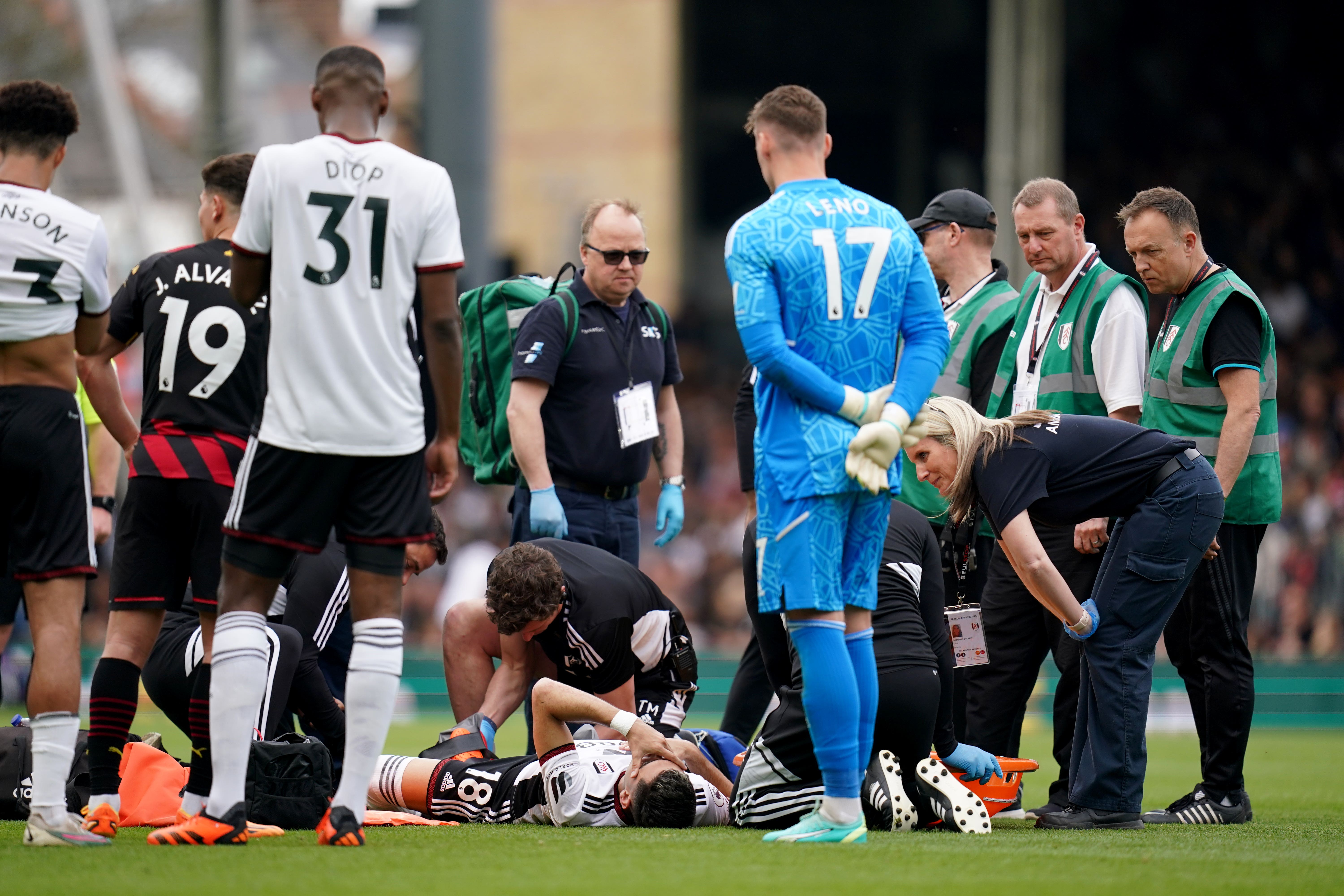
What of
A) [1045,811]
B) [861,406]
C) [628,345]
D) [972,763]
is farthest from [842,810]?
[628,345]

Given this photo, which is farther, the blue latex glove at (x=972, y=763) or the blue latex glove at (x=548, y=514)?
the blue latex glove at (x=548, y=514)

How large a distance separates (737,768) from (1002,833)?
1109mm

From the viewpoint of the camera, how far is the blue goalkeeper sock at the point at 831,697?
187 inches

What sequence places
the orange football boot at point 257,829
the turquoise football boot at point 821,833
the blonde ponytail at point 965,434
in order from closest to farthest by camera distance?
the turquoise football boot at point 821,833
the orange football boot at point 257,829
the blonde ponytail at point 965,434

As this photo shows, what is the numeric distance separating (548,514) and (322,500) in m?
2.23

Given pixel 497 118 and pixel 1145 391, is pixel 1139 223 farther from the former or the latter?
pixel 497 118

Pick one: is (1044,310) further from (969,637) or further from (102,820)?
(102,820)

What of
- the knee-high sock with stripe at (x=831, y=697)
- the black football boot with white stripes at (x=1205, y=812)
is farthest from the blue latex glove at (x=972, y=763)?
the knee-high sock with stripe at (x=831, y=697)

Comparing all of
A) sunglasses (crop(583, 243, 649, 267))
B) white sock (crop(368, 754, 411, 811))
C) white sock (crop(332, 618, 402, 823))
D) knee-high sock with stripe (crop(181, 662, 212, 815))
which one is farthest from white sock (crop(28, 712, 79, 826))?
sunglasses (crop(583, 243, 649, 267))

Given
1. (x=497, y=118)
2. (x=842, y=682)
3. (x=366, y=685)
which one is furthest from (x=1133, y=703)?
(x=497, y=118)

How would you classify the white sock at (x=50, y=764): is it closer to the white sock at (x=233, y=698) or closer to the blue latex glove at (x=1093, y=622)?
the white sock at (x=233, y=698)

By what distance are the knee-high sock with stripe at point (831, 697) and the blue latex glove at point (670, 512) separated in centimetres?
269

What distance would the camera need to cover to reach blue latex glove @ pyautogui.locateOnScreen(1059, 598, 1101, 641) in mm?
5586

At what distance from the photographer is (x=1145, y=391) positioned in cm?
651
